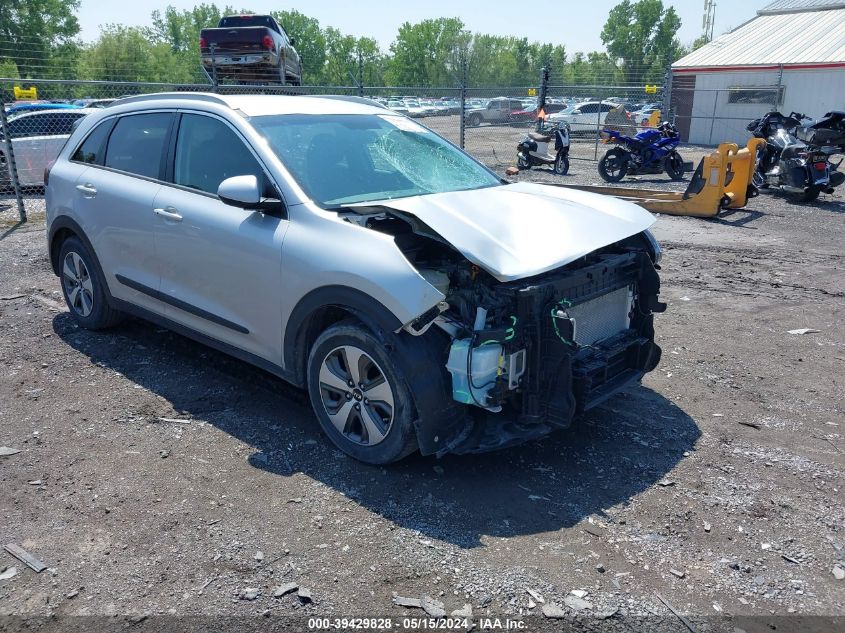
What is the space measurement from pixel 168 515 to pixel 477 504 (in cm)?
151

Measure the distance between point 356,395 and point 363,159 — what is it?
1.58m

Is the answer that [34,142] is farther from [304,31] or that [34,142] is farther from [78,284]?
[304,31]

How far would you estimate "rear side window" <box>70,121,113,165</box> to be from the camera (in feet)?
18.1

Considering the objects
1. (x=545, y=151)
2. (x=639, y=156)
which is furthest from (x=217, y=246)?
(x=545, y=151)

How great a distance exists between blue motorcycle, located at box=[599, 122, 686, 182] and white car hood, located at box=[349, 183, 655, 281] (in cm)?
1248

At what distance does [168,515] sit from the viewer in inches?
135

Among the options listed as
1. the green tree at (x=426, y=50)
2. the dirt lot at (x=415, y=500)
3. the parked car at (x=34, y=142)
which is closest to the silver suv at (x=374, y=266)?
the dirt lot at (x=415, y=500)

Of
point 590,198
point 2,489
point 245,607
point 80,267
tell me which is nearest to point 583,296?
point 590,198

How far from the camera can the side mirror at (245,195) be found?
3896 mm

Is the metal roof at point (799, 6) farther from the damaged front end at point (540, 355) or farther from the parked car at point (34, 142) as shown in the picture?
the damaged front end at point (540, 355)

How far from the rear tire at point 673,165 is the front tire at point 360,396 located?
14.6m

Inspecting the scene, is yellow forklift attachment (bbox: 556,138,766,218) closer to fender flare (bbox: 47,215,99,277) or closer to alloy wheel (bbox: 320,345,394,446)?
fender flare (bbox: 47,215,99,277)

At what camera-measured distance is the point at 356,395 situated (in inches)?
148

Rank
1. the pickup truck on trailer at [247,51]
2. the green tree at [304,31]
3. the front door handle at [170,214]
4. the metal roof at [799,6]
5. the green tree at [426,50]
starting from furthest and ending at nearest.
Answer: the green tree at [304,31] < the green tree at [426,50] < the metal roof at [799,6] < the pickup truck on trailer at [247,51] < the front door handle at [170,214]
